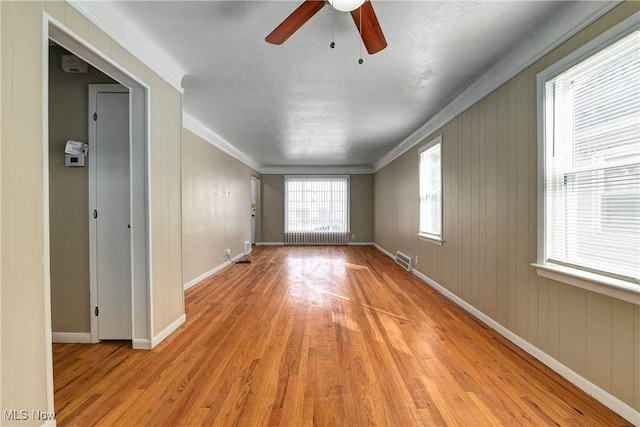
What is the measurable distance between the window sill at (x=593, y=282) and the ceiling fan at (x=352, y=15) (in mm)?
1965

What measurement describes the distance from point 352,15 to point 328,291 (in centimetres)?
325

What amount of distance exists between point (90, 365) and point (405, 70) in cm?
367

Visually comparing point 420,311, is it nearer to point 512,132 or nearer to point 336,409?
point 336,409

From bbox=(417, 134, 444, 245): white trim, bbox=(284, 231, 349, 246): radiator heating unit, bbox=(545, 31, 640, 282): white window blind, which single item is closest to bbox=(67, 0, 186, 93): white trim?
bbox=(545, 31, 640, 282): white window blind

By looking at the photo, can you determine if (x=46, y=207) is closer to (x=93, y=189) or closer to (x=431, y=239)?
(x=93, y=189)

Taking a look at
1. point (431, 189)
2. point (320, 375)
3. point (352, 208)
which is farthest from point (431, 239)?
point (352, 208)

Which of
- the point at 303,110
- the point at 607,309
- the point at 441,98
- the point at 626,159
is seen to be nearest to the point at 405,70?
the point at 441,98

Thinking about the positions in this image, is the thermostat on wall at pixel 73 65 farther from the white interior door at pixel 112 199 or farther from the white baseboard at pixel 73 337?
the white baseboard at pixel 73 337

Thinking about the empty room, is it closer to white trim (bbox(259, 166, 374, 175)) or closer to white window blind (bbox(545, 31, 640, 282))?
white window blind (bbox(545, 31, 640, 282))

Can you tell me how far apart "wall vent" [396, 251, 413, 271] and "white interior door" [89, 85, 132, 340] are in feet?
14.2

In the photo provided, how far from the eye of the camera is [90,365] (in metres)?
2.03

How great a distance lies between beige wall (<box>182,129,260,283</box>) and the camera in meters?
4.08

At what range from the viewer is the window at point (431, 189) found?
4000 mm

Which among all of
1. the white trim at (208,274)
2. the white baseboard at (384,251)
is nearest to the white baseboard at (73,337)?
the white trim at (208,274)
